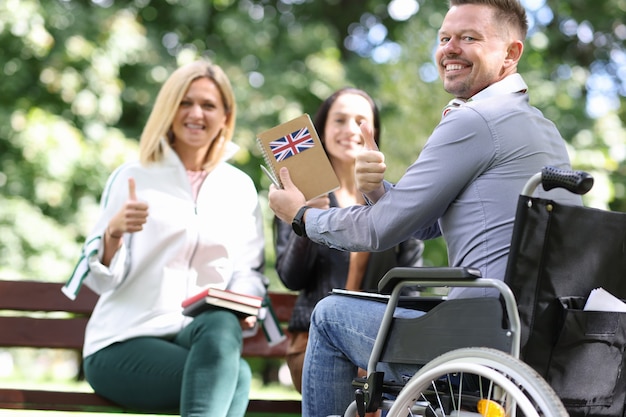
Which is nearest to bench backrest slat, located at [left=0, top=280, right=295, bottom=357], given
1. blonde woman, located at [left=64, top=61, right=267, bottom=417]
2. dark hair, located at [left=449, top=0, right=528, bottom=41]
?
blonde woman, located at [left=64, top=61, right=267, bottom=417]

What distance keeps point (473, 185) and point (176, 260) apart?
184cm

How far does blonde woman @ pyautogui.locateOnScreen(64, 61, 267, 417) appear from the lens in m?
3.93

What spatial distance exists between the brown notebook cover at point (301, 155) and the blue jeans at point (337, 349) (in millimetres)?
434

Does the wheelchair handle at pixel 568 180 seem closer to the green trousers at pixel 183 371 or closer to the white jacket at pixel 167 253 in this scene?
the green trousers at pixel 183 371

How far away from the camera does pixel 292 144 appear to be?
3.23 m

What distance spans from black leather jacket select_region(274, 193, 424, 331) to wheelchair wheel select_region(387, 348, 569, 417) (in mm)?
1601

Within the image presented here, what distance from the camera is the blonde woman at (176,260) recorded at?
393cm

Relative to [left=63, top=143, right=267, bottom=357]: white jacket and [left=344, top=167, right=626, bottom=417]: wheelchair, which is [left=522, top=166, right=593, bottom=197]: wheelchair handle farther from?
[left=63, top=143, right=267, bottom=357]: white jacket

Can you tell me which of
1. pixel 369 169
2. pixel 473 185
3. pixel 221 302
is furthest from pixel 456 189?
pixel 221 302

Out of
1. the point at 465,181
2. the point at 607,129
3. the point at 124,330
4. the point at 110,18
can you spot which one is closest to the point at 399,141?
the point at 607,129

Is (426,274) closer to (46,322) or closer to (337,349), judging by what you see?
(337,349)

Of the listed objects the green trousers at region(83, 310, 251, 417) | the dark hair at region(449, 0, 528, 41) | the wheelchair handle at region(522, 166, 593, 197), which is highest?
the dark hair at region(449, 0, 528, 41)

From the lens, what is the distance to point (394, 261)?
178 inches

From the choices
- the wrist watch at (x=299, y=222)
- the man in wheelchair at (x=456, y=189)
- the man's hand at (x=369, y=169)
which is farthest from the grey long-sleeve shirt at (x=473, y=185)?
the wrist watch at (x=299, y=222)
